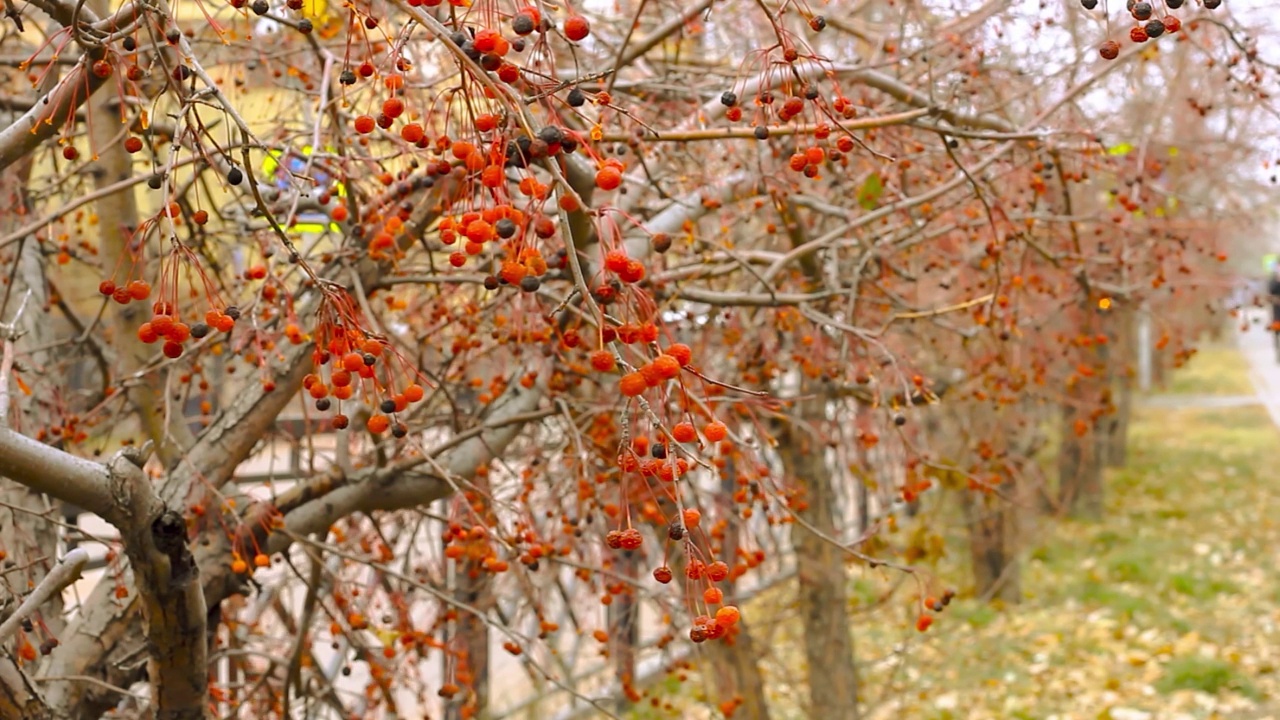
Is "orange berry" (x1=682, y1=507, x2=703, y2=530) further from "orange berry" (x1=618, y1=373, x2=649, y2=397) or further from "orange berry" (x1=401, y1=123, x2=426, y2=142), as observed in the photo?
"orange berry" (x1=401, y1=123, x2=426, y2=142)

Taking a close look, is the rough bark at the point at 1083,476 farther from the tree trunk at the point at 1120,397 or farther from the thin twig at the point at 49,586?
the thin twig at the point at 49,586

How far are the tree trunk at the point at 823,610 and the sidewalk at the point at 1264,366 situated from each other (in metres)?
8.83

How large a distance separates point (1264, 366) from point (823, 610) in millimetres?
20068

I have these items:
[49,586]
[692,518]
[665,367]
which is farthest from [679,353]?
[49,586]

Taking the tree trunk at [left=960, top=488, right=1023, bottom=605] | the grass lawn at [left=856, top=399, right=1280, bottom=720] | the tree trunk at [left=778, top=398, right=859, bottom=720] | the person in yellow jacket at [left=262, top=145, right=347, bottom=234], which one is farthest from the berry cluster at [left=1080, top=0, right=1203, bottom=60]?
the tree trunk at [left=960, top=488, right=1023, bottom=605]

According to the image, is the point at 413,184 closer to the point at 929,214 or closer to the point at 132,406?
the point at 132,406

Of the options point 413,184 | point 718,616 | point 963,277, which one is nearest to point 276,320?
point 413,184

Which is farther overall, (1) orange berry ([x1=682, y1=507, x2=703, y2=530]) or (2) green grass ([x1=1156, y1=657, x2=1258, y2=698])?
(2) green grass ([x1=1156, y1=657, x2=1258, y2=698])

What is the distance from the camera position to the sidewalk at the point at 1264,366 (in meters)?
16.8

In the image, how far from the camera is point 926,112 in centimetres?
233

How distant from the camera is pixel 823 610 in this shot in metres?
5.34

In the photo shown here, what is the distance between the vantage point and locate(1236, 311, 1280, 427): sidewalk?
55.1ft

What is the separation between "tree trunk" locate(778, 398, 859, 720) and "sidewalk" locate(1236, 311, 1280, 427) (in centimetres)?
883

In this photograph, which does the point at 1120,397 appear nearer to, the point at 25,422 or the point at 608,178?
the point at 25,422
